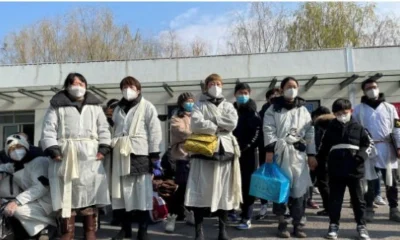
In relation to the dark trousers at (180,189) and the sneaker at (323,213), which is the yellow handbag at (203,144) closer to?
the dark trousers at (180,189)

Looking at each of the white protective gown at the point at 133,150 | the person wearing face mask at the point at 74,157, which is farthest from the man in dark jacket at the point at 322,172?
the person wearing face mask at the point at 74,157

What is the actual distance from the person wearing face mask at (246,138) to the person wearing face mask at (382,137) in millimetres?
1594

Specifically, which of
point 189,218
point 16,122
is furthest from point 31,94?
point 189,218

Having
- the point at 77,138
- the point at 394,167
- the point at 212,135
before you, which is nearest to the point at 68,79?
the point at 77,138

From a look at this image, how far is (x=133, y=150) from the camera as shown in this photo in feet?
17.1

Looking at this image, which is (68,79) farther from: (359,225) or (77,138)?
(359,225)

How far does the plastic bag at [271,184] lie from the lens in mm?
5172

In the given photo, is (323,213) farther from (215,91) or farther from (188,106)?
(215,91)

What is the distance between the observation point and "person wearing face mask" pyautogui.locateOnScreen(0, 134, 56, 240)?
526 centimetres

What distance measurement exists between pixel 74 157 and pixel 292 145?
8.60ft

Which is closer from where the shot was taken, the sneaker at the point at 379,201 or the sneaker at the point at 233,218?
the sneaker at the point at 233,218

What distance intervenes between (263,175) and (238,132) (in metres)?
0.88

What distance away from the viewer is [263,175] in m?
5.35

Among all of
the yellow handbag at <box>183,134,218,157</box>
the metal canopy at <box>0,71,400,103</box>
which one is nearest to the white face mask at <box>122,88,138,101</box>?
the yellow handbag at <box>183,134,218,157</box>
